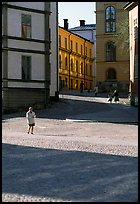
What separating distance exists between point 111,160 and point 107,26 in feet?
176

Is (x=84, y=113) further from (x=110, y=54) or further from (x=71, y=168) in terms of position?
(x=110, y=54)

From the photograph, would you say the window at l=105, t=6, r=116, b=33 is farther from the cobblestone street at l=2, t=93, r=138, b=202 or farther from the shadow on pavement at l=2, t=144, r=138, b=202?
the shadow on pavement at l=2, t=144, r=138, b=202

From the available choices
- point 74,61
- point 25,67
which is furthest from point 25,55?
point 74,61

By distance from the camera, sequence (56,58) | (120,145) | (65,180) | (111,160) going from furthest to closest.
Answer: (56,58) → (120,145) → (111,160) → (65,180)

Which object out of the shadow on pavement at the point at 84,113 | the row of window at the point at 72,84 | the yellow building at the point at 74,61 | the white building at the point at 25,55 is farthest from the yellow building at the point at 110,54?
the white building at the point at 25,55

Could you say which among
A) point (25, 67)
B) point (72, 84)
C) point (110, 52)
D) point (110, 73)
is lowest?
point (72, 84)

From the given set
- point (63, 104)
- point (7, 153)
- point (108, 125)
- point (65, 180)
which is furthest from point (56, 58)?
point (65, 180)

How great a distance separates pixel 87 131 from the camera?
21609 mm

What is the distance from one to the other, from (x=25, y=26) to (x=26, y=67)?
356 cm

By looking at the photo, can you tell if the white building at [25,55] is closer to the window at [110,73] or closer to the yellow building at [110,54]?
the yellow building at [110,54]

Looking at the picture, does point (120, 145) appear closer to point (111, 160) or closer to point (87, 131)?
point (111, 160)

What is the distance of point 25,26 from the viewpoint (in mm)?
34000

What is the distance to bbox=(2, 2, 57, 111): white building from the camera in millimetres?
32500

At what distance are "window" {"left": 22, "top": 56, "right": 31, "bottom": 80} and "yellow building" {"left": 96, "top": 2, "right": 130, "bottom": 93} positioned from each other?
2844 centimetres
